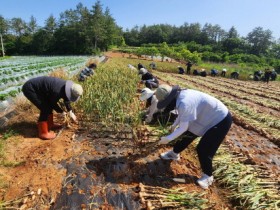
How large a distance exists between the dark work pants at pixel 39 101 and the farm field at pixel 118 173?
42 cm

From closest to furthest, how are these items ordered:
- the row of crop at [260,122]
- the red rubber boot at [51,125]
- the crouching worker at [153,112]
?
the red rubber boot at [51,125]
the crouching worker at [153,112]
the row of crop at [260,122]

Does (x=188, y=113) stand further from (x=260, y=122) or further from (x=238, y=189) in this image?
(x=260, y=122)

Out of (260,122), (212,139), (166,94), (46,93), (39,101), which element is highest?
(166,94)

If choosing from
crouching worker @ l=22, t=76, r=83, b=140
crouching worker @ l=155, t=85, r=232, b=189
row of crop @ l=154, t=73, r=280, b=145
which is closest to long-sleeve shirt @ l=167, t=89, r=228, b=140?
crouching worker @ l=155, t=85, r=232, b=189

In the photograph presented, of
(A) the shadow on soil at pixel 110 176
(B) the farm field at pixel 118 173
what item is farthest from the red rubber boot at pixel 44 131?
(A) the shadow on soil at pixel 110 176

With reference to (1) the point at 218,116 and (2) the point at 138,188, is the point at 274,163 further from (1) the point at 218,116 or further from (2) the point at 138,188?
(2) the point at 138,188

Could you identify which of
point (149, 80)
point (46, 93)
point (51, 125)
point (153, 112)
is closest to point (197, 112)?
point (153, 112)

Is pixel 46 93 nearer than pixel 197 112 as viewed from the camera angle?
No

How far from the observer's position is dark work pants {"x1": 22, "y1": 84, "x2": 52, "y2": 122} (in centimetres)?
378

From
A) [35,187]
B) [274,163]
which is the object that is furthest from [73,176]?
[274,163]

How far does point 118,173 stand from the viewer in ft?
10.3

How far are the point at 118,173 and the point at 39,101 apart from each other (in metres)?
1.79

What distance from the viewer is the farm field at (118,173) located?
2.63 m

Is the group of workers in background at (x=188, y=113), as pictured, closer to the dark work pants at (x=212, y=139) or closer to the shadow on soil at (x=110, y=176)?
the dark work pants at (x=212, y=139)
